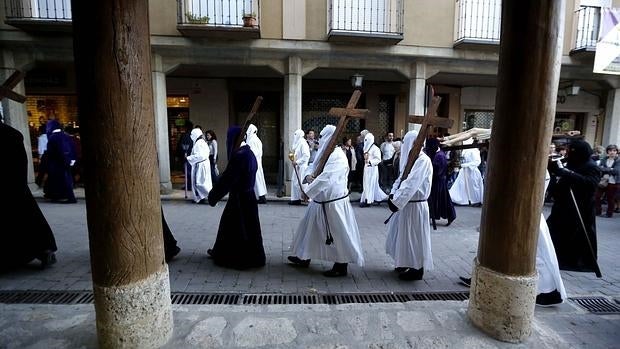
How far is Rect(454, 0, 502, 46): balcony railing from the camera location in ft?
33.7

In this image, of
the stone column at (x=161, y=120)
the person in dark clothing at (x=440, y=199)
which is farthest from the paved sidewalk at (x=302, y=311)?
the stone column at (x=161, y=120)

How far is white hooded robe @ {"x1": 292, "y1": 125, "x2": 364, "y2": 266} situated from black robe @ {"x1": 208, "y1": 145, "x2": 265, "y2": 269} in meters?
0.75

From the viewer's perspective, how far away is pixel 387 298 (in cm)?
393

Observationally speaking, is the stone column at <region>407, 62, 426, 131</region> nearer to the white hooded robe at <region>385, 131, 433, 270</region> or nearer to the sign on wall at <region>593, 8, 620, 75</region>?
the sign on wall at <region>593, 8, 620, 75</region>

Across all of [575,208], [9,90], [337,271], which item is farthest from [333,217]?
[9,90]

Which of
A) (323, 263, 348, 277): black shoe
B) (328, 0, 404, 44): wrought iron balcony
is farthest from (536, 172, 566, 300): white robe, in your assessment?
(328, 0, 404, 44): wrought iron balcony

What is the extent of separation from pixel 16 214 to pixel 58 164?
4773 mm

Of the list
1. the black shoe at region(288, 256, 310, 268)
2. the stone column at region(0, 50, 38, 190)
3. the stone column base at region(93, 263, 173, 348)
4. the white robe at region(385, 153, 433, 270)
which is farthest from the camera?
the stone column at region(0, 50, 38, 190)

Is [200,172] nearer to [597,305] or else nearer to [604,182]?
[597,305]

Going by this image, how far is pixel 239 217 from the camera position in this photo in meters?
4.60

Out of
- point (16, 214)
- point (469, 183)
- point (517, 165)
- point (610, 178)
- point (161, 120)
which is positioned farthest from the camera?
point (161, 120)

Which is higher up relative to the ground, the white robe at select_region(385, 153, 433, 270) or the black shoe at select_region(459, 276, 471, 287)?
the white robe at select_region(385, 153, 433, 270)

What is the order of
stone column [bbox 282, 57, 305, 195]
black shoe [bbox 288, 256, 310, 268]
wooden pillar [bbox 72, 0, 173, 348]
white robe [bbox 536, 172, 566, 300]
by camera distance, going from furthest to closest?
stone column [bbox 282, 57, 305, 195] → black shoe [bbox 288, 256, 310, 268] → white robe [bbox 536, 172, 566, 300] → wooden pillar [bbox 72, 0, 173, 348]

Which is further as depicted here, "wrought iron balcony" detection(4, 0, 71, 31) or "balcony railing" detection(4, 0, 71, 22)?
"balcony railing" detection(4, 0, 71, 22)
